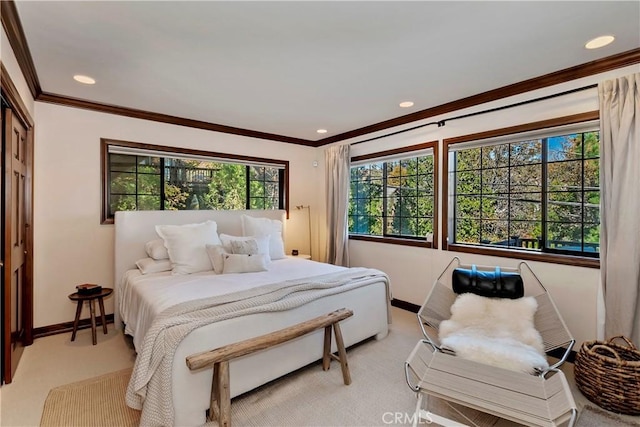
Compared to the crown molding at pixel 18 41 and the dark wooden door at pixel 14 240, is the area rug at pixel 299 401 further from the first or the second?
the crown molding at pixel 18 41

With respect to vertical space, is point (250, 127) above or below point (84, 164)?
above

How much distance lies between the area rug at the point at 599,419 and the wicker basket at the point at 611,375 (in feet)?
0.22

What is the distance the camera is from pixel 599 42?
2209mm

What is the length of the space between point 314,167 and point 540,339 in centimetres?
399

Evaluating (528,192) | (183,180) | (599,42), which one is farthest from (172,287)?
(599,42)

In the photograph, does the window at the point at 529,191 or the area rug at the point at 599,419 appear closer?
the area rug at the point at 599,419

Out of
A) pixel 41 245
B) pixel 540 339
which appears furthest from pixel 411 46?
pixel 41 245

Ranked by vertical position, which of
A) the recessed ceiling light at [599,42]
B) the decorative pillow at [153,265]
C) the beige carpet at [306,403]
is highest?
the recessed ceiling light at [599,42]

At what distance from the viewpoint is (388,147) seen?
13.9ft

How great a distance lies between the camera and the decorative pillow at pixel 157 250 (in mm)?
3342

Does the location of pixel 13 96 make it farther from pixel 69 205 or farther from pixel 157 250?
pixel 157 250

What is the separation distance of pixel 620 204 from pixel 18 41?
4445mm

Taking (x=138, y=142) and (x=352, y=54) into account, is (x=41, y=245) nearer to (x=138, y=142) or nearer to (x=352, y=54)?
(x=138, y=142)

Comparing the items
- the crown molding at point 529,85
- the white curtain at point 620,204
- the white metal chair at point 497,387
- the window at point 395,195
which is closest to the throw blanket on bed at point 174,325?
the white metal chair at point 497,387
